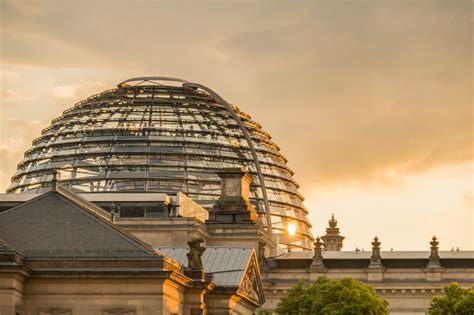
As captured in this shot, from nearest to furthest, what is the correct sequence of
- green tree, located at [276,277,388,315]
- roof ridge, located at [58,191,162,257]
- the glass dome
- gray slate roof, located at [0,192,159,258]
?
gray slate roof, located at [0,192,159,258]
roof ridge, located at [58,191,162,257]
green tree, located at [276,277,388,315]
the glass dome

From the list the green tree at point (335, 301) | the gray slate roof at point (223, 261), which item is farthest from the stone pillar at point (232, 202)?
the gray slate roof at point (223, 261)

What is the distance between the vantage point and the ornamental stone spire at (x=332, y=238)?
16738cm

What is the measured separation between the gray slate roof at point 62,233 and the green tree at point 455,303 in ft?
136

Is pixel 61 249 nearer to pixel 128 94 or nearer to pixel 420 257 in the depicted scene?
pixel 420 257

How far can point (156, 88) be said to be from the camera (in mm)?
184625

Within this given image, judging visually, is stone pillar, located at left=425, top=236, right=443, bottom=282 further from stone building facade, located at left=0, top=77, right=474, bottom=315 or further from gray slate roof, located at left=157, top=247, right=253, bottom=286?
gray slate roof, located at left=157, top=247, right=253, bottom=286

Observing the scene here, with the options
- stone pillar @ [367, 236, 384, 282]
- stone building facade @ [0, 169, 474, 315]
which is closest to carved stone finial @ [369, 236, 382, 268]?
stone pillar @ [367, 236, 384, 282]

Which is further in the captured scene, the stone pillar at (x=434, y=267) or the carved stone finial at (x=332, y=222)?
the carved stone finial at (x=332, y=222)

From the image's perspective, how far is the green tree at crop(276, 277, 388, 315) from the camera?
120250mm

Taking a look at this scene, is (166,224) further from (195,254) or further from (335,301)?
(195,254)

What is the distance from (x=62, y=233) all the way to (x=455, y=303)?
149ft

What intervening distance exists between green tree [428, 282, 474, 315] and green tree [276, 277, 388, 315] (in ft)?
10.2

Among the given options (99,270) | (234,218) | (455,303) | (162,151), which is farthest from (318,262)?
(99,270)

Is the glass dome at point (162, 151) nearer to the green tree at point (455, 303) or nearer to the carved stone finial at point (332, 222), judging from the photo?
the carved stone finial at point (332, 222)
